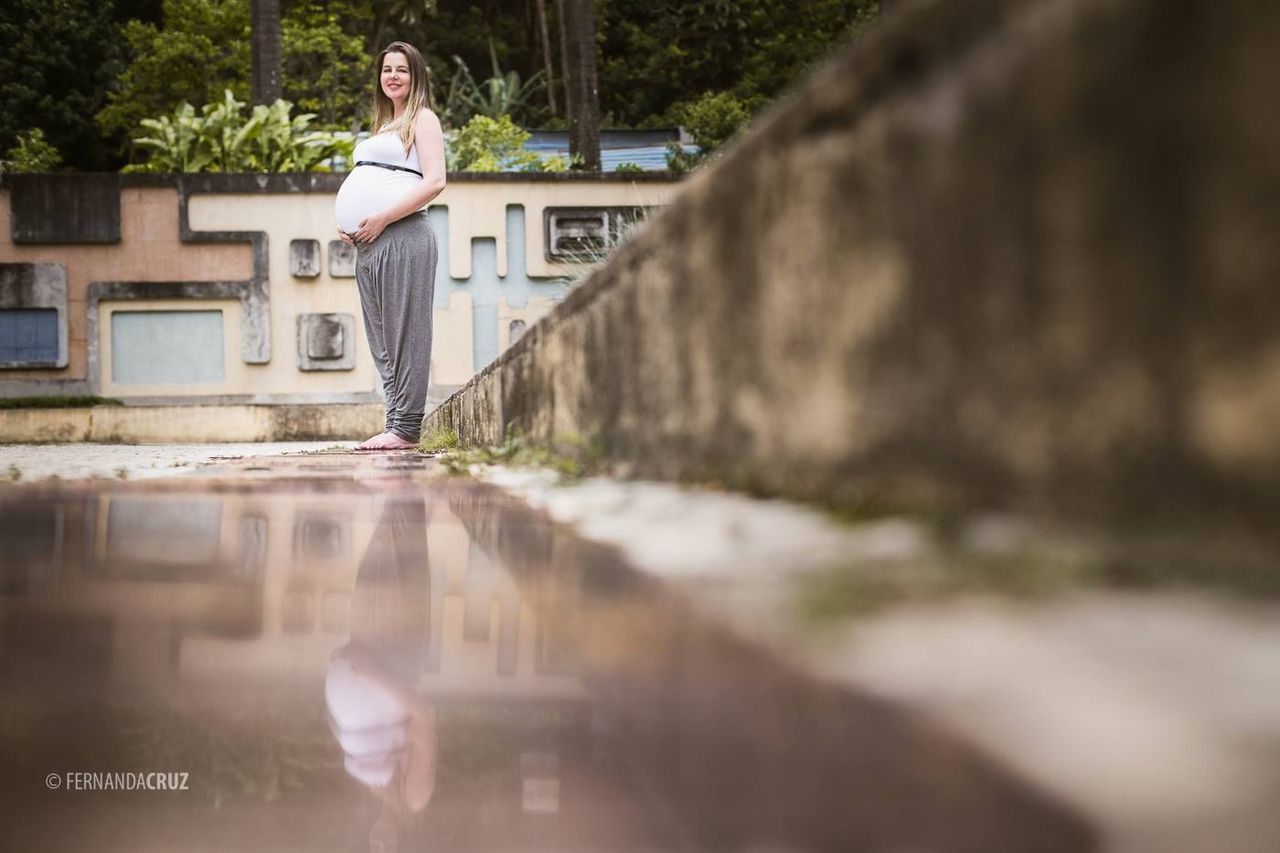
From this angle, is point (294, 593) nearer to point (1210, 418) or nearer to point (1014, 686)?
point (1014, 686)

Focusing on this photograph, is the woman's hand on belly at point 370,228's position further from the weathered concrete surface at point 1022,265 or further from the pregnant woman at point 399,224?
the weathered concrete surface at point 1022,265

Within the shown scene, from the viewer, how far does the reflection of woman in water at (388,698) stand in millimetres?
680

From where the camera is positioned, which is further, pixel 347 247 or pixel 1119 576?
pixel 347 247

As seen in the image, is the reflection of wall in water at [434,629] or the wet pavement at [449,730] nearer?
the wet pavement at [449,730]

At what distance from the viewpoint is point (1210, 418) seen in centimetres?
80

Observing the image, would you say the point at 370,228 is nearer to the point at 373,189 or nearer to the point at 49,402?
the point at 373,189

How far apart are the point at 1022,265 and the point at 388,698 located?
2.10 feet

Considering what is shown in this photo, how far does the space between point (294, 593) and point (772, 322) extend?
0.70 metres

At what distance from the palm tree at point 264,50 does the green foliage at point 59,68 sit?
17.9m

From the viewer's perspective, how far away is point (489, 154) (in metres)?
12.2

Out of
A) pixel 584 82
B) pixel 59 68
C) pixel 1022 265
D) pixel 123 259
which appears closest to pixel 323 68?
pixel 59 68

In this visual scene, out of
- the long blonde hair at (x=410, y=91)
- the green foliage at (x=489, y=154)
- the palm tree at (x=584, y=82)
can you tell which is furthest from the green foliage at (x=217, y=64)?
the long blonde hair at (x=410, y=91)

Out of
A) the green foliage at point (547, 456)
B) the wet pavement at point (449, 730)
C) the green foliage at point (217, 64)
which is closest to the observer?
the wet pavement at point (449, 730)

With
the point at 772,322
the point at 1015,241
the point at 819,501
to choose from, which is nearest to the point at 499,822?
the point at 1015,241
